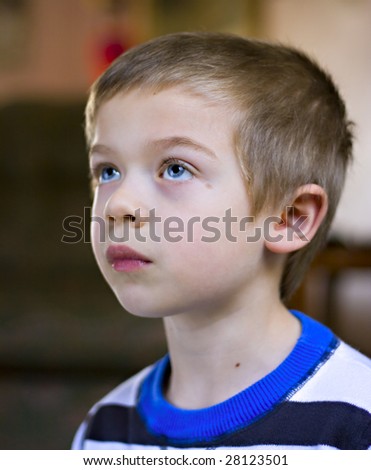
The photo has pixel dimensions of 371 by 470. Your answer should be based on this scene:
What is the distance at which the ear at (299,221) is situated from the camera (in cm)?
91

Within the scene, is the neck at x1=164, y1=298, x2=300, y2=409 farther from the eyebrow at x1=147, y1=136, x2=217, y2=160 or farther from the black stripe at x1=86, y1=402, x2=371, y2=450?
the eyebrow at x1=147, y1=136, x2=217, y2=160

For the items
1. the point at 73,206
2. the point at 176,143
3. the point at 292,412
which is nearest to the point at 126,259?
the point at 176,143

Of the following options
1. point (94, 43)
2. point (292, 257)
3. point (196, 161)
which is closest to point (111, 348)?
point (292, 257)

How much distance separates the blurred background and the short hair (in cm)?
39

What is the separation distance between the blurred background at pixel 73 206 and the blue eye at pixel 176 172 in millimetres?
563

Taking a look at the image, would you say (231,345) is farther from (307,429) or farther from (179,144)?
(179,144)

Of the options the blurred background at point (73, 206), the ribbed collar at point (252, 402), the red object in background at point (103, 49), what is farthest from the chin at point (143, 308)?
the red object in background at point (103, 49)

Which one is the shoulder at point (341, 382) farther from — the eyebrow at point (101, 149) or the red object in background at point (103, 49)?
the red object in background at point (103, 49)

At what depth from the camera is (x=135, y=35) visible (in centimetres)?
402

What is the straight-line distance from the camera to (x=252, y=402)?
2.83ft

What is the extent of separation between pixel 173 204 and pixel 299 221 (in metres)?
0.19

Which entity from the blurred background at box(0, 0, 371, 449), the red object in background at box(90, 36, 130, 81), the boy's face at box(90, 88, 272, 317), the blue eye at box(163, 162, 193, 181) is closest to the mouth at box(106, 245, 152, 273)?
the boy's face at box(90, 88, 272, 317)

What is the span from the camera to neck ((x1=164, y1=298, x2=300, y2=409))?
91 centimetres
